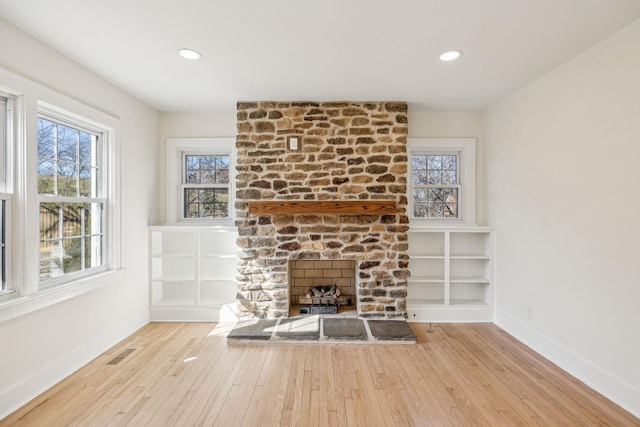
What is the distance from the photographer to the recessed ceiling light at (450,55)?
8.29 feet

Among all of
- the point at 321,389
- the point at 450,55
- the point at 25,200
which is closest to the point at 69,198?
the point at 25,200

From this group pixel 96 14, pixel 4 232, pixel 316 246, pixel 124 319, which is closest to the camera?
pixel 96 14

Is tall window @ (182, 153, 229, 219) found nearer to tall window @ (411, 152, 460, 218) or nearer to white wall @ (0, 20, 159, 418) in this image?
white wall @ (0, 20, 159, 418)

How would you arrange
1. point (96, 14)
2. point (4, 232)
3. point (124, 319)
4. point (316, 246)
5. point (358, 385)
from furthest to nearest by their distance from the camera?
point (316, 246)
point (124, 319)
point (358, 385)
point (4, 232)
point (96, 14)

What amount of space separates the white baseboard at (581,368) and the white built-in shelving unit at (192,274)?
3.22m

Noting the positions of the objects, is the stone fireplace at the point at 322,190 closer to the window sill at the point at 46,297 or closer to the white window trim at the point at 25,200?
the window sill at the point at 46,297

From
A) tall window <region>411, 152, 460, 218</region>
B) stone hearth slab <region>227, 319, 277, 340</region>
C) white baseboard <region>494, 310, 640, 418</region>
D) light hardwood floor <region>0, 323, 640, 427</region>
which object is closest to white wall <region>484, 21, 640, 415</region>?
white baseboard <region>494, 310, 640, 418</region>

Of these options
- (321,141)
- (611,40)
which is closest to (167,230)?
(321,141)

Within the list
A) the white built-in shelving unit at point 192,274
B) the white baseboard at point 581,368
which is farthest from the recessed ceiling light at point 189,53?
the white baseboard at point 581,368

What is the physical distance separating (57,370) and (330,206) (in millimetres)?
2779

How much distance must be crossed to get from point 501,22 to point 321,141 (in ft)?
6.74

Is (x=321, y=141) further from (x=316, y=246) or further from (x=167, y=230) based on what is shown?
(x=167, y=230)

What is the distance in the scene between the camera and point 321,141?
12.2ft

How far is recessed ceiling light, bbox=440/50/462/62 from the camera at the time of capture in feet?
8.29
